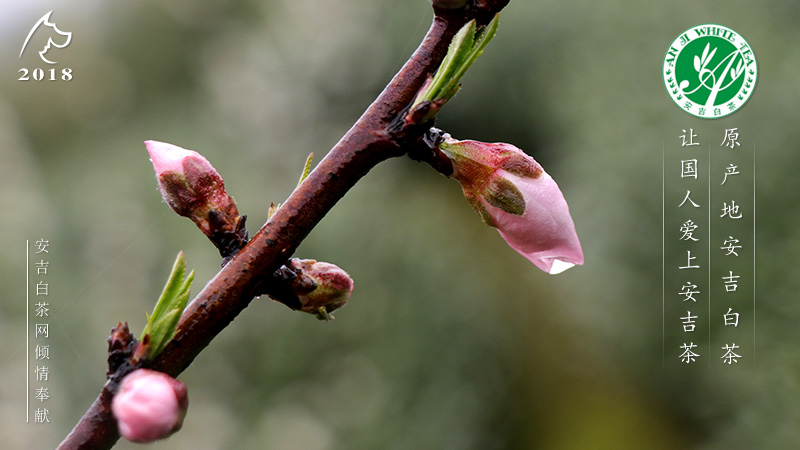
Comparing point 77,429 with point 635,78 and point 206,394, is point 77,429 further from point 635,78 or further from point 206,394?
point 635,78

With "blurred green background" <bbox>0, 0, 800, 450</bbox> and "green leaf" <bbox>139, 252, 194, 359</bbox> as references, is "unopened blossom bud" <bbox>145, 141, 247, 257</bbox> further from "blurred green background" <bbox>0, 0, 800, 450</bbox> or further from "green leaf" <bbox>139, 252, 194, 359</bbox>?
"blurred green background" <bbox>0, 0, 800, 450</bbox>

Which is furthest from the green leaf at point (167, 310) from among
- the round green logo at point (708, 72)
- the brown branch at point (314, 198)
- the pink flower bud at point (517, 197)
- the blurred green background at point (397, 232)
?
the blurred green background at point (397, 232)

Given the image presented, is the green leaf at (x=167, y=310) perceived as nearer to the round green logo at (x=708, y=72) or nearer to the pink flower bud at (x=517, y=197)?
the pink flower bud at (x=517, y=197)

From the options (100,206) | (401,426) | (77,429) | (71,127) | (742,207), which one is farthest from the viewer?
(71,127)

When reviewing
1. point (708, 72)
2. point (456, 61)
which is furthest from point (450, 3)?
point (708, 72)

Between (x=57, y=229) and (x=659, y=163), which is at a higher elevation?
(x=659, y=163)

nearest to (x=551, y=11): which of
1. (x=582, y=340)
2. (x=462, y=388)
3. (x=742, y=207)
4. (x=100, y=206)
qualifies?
(x=742, y=207)

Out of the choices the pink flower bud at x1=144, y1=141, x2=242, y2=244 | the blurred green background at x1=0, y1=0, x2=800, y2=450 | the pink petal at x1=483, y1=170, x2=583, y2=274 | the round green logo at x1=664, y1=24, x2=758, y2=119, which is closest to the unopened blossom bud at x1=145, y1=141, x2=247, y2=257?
the pink flower bud at x1=144, y1=141, x2=242, y2=244
